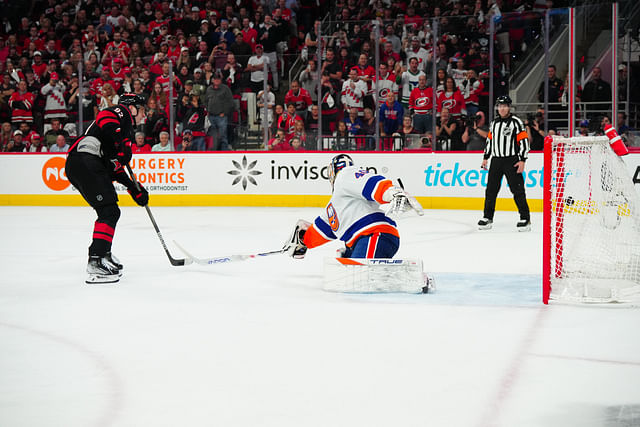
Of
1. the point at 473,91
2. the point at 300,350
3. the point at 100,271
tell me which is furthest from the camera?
the point at 473,91

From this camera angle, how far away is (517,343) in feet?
11.2

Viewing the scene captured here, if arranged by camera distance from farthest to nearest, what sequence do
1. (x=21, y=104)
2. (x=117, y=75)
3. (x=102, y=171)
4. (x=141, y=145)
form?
(x=21, y=104) < (x=117, y=75) < (x=141, y=145) < (x=102, y=171)

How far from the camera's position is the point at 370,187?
4312 millimetres

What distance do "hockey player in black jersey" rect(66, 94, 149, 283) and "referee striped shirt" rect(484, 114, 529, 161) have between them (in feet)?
13.3

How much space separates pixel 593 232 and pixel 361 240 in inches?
73.2

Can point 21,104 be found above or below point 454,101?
above

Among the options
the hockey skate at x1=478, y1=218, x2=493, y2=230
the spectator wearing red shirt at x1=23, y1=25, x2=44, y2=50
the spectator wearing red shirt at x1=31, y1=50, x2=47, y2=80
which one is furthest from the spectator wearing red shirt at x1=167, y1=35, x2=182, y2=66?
the hockey skate at x1=478, y1=218, x2=493, y2=230

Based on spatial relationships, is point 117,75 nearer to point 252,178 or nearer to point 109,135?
point 252,178

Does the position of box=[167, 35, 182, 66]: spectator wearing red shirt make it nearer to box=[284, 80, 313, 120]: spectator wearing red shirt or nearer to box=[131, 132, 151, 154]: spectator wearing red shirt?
box=[131, 132, 151, 154]: spectator wearing red shirt

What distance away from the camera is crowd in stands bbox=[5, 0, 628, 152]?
9867 millimetres

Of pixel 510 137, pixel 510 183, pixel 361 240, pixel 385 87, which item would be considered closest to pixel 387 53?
pixel 385 87

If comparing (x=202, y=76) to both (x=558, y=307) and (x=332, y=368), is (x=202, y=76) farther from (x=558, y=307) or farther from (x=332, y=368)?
(x=332, y=368)

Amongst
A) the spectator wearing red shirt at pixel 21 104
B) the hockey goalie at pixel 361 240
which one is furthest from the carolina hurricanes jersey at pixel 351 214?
the spectator wearing red shirt at pixel 21 104

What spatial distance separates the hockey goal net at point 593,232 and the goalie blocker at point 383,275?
28.8 inches
